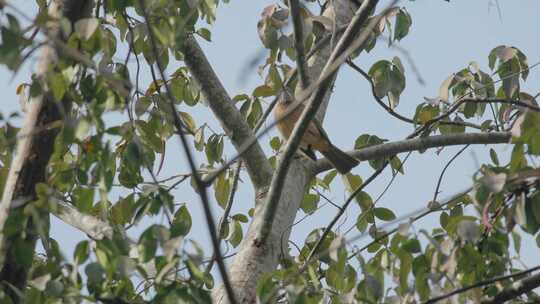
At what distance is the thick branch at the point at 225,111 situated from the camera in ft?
12.8

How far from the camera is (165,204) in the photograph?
8.00ft

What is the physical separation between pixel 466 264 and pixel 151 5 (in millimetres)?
1338

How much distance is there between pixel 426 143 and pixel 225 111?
34.0 inches

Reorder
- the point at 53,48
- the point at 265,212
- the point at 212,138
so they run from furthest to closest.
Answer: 1. the point at 212,138
2. the point at 265,212
3. the point at 53,48

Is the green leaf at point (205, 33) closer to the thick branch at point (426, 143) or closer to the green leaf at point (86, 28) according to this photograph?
the thick branch at point (426, 143)

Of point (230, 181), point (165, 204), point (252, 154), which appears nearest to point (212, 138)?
point (230, 181)

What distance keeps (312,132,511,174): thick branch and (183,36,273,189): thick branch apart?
1.35 ft

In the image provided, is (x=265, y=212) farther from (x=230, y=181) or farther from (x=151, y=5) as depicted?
(x=230, y=181)

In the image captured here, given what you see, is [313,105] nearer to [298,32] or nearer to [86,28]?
[298,32]

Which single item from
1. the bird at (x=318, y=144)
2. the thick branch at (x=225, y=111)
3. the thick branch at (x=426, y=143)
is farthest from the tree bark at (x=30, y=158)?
the thick branch at (x=426, y=143)

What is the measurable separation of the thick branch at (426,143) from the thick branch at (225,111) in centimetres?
41

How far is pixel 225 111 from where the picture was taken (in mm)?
3961

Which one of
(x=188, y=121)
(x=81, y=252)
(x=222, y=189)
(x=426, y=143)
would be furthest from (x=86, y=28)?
(x=188, y=121)

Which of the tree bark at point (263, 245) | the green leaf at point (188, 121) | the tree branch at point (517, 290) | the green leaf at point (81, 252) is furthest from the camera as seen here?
the green leaf at point (188, 121)
